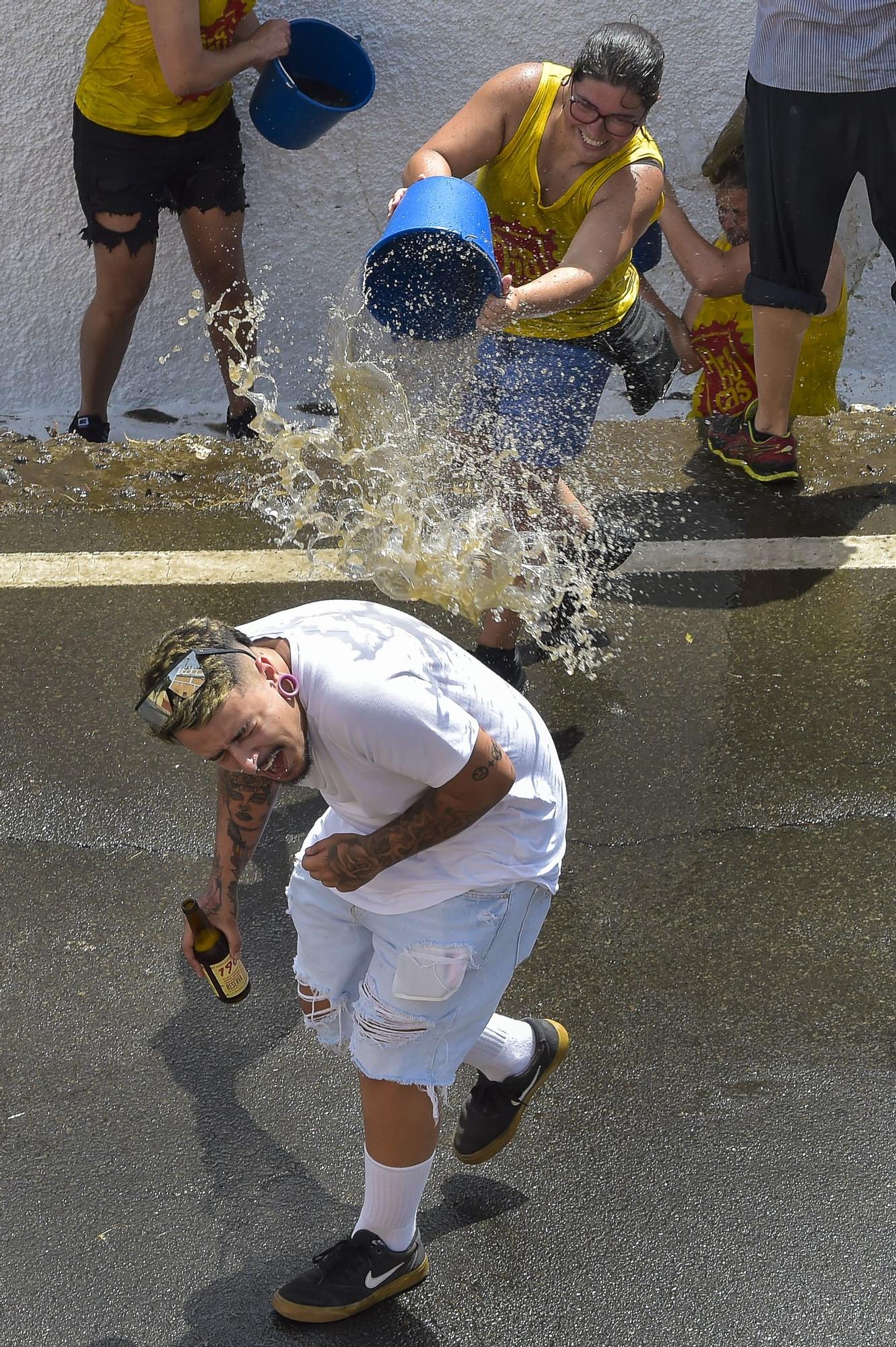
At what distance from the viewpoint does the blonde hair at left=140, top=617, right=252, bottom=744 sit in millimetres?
2031

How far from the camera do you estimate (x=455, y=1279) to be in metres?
2.52

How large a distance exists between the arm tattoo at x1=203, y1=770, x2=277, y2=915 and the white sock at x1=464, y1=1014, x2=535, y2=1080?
58 cm

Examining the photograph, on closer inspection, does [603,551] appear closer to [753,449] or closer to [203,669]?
[753,449]

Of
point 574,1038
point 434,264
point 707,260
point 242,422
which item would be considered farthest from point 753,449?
point 574,1038

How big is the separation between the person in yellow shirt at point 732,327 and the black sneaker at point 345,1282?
3.19 meters

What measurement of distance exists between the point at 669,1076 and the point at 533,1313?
0.61 metres

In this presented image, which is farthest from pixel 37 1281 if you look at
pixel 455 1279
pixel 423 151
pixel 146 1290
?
pixel 423 151

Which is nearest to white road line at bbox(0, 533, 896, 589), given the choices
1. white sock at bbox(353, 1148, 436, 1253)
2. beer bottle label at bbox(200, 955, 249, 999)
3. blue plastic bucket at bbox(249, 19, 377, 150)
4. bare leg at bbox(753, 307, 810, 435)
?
bare leg at bbox(753, 307, 810, 435)

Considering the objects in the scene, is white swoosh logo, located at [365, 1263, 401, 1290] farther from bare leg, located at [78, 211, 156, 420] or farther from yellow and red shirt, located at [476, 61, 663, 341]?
bare leg, located at [78, 211, 156, 420]

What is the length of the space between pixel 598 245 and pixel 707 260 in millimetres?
1529

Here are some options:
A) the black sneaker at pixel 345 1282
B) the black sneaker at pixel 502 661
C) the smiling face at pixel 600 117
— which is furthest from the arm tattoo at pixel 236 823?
the smiling face at pixel 600 117

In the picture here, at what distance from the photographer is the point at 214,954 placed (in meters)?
2.55

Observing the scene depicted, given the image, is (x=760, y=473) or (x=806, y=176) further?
(x=760, y=473)

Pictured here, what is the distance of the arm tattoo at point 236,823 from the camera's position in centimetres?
244
